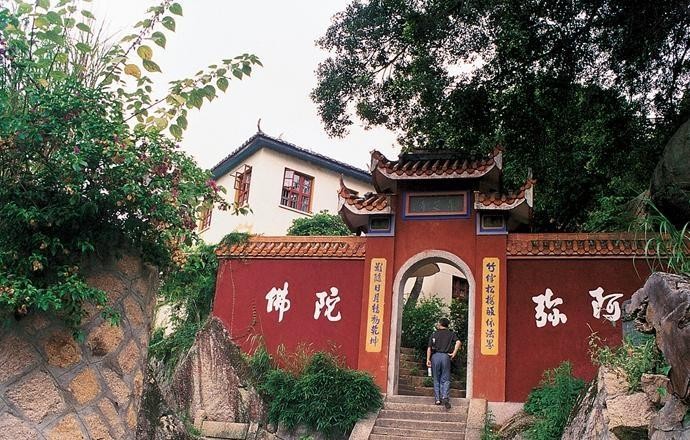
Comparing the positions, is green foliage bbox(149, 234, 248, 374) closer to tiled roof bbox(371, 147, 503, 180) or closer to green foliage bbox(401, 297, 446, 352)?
tiled roof bbox(371, 147, 503, 180)

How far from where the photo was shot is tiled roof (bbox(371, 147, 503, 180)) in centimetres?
1108

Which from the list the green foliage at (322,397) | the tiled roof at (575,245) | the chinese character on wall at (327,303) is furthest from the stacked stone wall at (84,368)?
the tiled roof at (575,245)

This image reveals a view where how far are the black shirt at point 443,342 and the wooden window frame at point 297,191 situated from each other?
10.1 meters

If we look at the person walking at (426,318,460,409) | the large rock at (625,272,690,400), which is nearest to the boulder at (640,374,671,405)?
the large rock at (625,272,690,400)

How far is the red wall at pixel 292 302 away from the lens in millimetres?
11414

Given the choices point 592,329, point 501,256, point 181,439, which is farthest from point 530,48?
point 181,439

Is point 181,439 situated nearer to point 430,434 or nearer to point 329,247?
point 430,434

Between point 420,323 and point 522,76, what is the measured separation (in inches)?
252

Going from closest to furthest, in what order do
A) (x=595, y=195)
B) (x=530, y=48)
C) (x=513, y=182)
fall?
(x=530, y=48), (x=513, y=182), (x=595, y=195)

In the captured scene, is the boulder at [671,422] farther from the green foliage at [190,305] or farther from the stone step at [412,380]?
the green foliage at [190,305]

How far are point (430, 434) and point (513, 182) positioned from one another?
6.22 meters

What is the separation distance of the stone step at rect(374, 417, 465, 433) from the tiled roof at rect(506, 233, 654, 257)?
2956 mm

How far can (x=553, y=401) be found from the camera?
901 cm

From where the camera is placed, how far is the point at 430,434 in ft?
30.7
